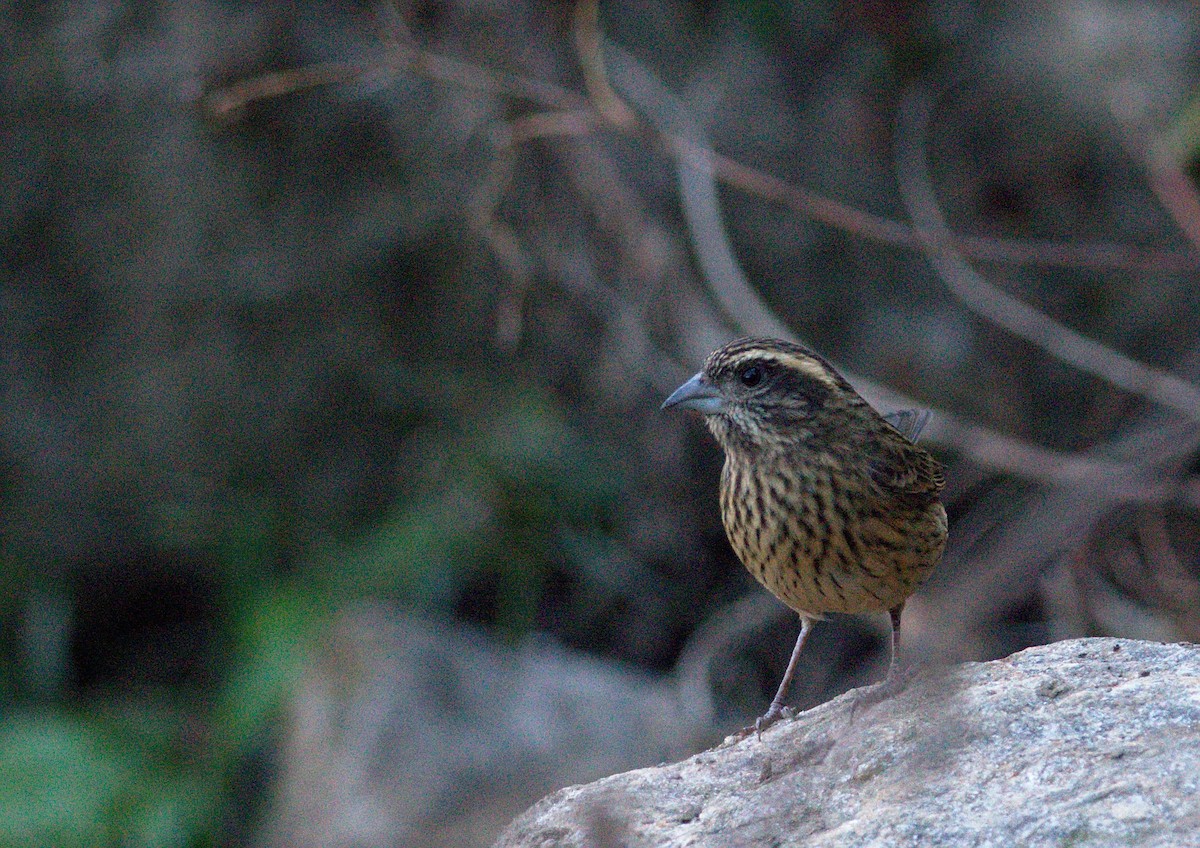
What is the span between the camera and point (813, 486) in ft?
13.0

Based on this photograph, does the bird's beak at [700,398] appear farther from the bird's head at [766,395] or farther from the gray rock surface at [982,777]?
the gray rock surface at [982,777]

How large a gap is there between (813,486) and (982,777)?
123cm

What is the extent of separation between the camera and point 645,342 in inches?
283

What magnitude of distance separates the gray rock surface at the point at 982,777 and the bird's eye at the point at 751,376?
1.04 m

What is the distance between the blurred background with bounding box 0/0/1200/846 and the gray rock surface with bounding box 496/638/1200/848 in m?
3.17

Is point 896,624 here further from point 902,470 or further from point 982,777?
point 982,777

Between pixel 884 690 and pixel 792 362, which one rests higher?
pixel 792 362

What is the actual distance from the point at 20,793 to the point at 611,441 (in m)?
3.09

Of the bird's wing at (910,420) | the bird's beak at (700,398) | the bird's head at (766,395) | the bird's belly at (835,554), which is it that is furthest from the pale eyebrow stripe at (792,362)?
the bird's wing at (910,420)

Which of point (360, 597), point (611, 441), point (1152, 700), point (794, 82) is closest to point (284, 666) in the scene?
point (360, 597)

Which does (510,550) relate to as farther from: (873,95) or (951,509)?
(873,95)

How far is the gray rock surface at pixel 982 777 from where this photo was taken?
2.62 metres

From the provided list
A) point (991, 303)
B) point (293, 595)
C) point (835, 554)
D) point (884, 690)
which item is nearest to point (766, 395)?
point (835, 554)

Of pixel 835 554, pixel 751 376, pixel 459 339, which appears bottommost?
pixel 835 554
